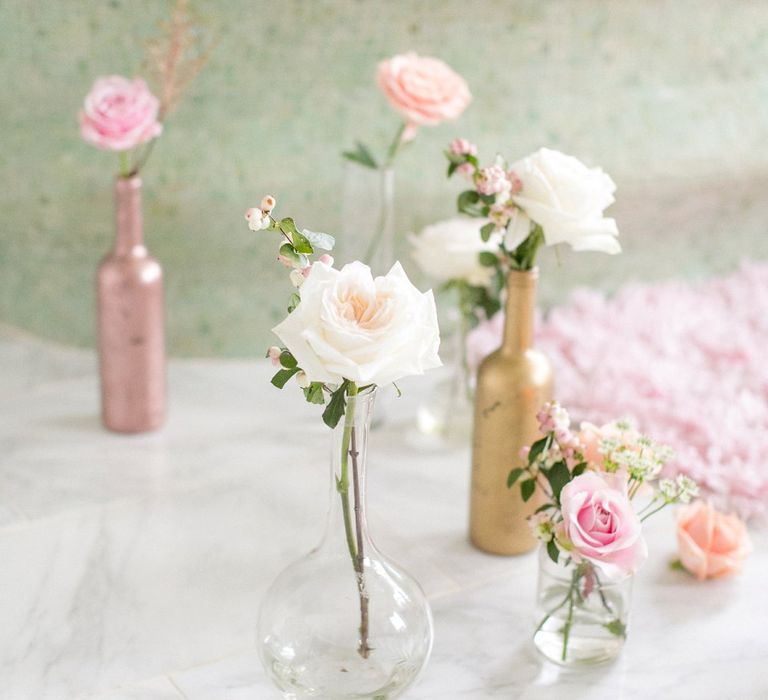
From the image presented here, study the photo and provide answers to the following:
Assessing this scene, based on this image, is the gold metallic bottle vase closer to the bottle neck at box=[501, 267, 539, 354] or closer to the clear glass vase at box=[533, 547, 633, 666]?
the bottle neck at box=[501, 267, 539, 354]

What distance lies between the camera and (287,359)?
2.77 feet

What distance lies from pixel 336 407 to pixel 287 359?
54 millimetres

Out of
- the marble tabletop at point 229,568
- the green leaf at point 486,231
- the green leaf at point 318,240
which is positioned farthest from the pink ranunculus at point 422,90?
the green leaf at point 318,240

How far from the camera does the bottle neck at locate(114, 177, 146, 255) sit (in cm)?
138

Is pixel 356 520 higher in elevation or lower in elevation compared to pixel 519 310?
lower

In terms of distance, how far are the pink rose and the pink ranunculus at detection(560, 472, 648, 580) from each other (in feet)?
0.87

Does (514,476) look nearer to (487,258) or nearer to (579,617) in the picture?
(579,617)

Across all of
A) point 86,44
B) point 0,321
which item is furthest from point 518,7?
point 0,321

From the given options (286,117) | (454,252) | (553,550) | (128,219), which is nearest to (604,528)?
(553,550)

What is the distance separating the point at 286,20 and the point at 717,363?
0.84 m

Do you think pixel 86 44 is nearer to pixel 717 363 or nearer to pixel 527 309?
pixel 527 309

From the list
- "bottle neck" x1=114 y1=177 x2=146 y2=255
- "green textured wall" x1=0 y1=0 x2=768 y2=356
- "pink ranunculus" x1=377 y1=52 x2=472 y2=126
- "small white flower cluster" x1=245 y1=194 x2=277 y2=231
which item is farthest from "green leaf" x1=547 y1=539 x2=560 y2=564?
"green textured wall" x1=0 y1=0 x2=768 y2=356

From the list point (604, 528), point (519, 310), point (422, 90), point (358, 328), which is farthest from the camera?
point (422, 90)

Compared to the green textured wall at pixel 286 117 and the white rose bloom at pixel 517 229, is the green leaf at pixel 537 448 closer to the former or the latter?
the white rose bloom at pixel 517 229
